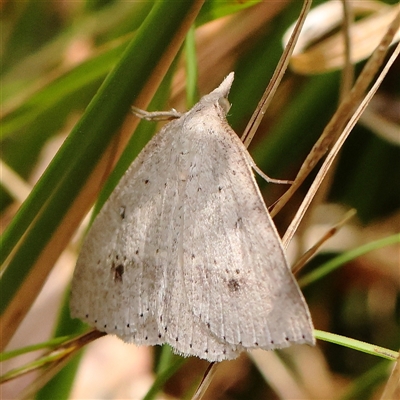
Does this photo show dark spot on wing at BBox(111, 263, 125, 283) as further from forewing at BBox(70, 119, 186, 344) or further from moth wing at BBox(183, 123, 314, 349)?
moth wing at BBox(183, 123, 314, 349)

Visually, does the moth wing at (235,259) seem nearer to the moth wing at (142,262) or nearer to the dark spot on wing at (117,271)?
the moth wing at (142,262)

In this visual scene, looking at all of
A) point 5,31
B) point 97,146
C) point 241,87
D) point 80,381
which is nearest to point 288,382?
point 80,381

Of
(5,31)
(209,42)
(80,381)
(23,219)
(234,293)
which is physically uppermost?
(5,31)

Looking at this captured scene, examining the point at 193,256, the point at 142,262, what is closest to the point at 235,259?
the point at 193,256

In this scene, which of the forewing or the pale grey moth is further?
the forewing

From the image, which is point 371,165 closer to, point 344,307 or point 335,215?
point 335,215

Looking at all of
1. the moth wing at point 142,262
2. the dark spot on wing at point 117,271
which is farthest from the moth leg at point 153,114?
the dark spot on wing at point 117,271

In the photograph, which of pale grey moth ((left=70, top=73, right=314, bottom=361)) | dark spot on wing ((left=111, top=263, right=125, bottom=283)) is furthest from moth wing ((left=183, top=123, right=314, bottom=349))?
dark spot on wing ((left=111, top=263, right=125, bottom=283))

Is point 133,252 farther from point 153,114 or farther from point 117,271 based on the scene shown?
point 153,114
